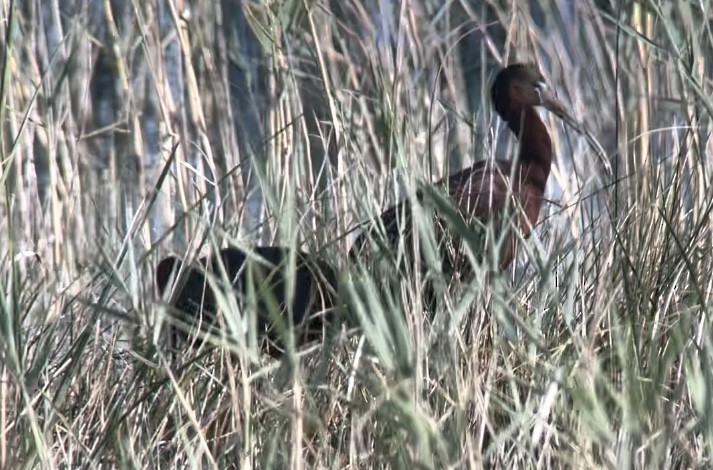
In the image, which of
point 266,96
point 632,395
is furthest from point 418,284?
point 266,96

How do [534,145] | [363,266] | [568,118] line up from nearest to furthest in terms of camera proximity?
[363,266]
[568,118]
[534,145]

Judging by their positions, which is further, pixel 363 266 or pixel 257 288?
pixel 257 288

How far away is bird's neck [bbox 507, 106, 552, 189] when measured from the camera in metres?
3.06

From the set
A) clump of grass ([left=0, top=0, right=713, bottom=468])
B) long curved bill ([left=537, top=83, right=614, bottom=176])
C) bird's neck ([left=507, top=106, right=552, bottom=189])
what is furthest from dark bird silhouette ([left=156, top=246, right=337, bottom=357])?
bird's neck ([left=507, top=106, right=552, bottom=189])

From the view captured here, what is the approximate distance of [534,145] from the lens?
3.16 metres

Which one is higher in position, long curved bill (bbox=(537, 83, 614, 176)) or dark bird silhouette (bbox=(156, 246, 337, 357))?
long curved bill (bbox=(537, 83, 614, 176))

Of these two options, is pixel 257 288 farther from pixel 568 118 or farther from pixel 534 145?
pixel 534 145

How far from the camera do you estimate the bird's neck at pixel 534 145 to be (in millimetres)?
3059

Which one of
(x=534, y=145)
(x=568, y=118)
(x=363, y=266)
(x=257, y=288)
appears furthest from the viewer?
(x=534, y=145)

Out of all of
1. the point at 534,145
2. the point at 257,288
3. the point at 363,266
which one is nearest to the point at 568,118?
Answer: the point at 534,145

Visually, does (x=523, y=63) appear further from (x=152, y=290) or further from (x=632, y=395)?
(x=632, y=395)

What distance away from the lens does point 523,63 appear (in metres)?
2.95

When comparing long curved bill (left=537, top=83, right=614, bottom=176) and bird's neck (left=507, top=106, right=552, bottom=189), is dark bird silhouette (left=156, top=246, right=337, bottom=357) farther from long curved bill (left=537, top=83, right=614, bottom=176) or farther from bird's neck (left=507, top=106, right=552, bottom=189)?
bird's neck (left=507, top=106, right=552, bottom=189)

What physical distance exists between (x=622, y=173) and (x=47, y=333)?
90cm
